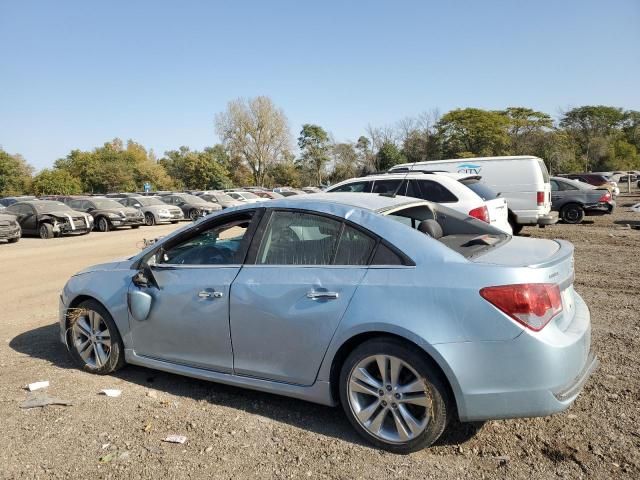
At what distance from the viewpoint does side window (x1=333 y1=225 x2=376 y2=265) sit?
3.27m

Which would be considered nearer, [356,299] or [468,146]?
[356,299]

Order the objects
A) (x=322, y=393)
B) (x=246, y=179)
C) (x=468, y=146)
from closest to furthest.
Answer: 1. (x=322, y=393)
2. (x=468, y=146)
3. (x=246, y=179)

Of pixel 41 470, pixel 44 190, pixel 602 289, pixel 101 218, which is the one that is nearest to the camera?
pixel 41 470

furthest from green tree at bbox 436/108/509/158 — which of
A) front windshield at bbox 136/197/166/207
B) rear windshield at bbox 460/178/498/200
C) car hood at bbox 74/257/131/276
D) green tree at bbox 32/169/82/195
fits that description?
car hood at bbox 74/257/131/276

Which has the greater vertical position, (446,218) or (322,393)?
(446,218)

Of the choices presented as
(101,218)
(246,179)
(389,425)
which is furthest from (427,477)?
(246,179)

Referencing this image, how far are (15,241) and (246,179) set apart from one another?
200ft

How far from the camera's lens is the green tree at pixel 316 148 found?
79.1m

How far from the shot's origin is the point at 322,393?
330 cm

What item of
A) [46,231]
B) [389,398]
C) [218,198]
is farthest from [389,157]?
[389,398]

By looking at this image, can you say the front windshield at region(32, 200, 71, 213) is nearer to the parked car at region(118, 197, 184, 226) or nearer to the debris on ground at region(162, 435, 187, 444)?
the parked car at region(118, 197, 184, 226)

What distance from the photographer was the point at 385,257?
3.19m

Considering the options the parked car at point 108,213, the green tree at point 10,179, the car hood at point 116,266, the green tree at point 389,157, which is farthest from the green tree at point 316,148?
the car hood at point 116,266

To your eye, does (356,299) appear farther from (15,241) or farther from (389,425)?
(15,241)
